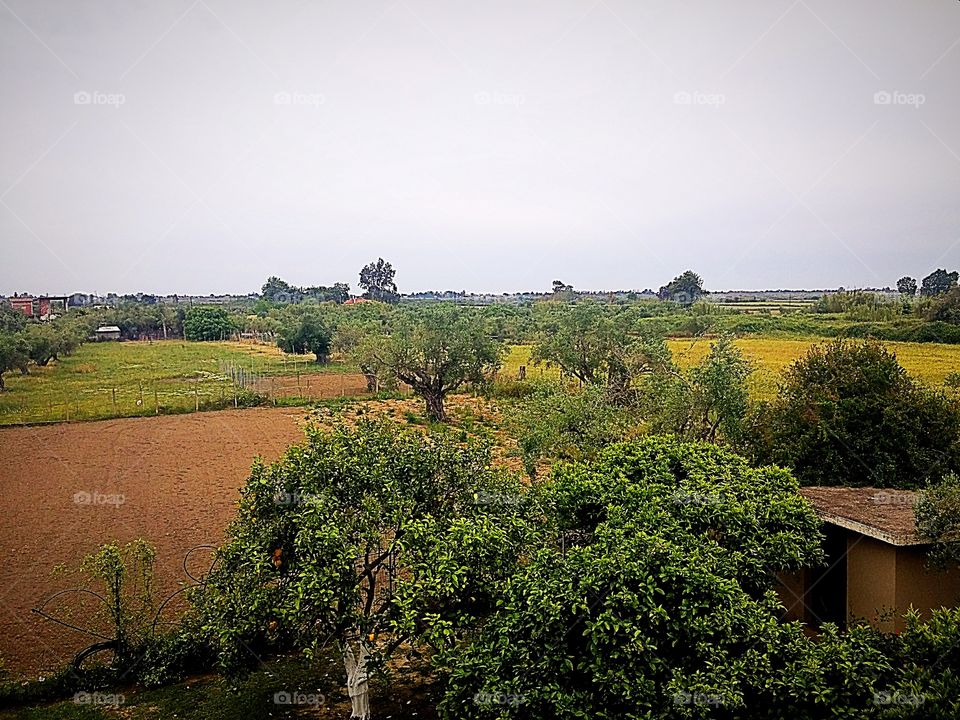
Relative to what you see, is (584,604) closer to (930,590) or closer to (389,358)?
(930,590)

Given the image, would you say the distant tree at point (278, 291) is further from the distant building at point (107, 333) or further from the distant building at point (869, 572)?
the distant building at point (869, 572)

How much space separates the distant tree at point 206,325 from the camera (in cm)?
4409

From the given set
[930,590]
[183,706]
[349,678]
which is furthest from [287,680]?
[930,590]

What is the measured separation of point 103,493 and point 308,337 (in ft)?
76.2

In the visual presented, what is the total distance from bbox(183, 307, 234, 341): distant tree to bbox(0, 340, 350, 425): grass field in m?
6.13

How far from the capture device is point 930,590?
7.10 m

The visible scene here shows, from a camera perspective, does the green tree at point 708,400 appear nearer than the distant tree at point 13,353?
Yes

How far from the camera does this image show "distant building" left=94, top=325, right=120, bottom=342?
31.2 meters

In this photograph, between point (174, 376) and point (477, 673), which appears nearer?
point (477, 673)

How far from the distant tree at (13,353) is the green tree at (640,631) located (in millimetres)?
16541

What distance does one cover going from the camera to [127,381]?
2525 centimetres

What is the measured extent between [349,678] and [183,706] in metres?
2.01

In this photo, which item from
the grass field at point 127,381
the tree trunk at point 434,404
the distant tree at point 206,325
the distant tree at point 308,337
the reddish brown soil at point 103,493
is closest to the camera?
the reddish brown soil at point 103,493

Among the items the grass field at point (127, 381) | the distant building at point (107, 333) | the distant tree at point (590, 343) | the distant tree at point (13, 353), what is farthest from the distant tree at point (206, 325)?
the distant tree at point (590, 343)
